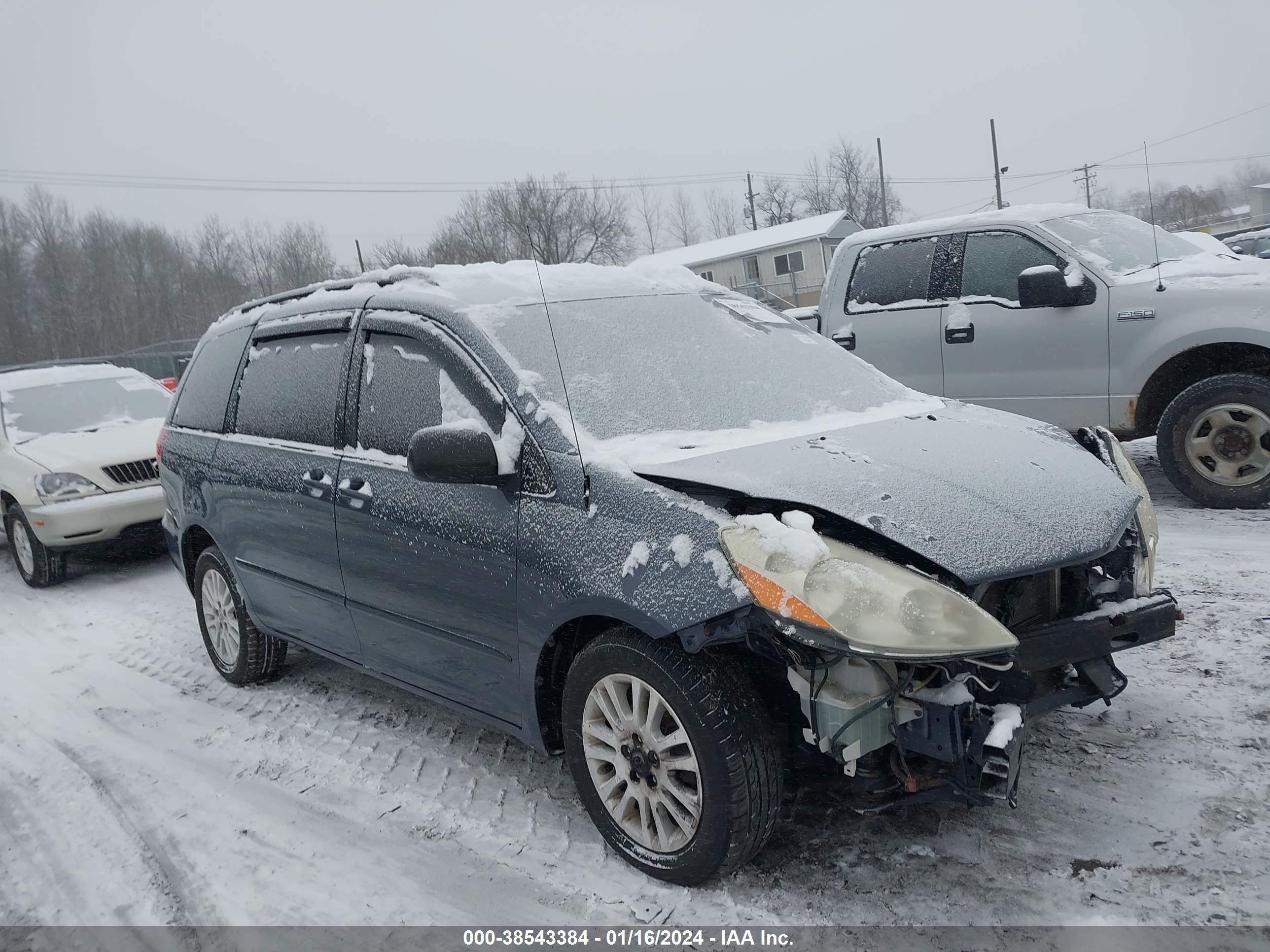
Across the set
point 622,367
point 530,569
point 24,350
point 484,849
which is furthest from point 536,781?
point 24,350

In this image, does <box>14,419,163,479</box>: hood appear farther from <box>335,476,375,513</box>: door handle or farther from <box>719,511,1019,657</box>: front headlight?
<box>719,511,1019,657</box>: front headlight

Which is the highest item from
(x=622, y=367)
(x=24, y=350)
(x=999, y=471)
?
(x=24, y=350)

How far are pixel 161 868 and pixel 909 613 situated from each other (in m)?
2.63

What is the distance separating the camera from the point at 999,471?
2.87 metres

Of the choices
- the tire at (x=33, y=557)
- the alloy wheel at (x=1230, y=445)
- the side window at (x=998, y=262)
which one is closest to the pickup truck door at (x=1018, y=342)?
the side window at (x=998, y=262)

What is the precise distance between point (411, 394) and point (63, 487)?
5.54m

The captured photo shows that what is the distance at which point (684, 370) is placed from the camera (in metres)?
3.44

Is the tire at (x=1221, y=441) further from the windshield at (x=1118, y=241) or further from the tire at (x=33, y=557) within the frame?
the tire at (x=33, y=557)

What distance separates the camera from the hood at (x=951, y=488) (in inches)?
98.2

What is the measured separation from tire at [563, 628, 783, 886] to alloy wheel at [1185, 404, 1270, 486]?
4.64 m

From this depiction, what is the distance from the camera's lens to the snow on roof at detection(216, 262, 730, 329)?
11.5ft

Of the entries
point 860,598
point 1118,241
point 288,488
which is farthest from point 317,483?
point 1118,241

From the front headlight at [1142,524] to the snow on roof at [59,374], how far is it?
866 centimetres

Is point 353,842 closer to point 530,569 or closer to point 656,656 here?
point 530,569
